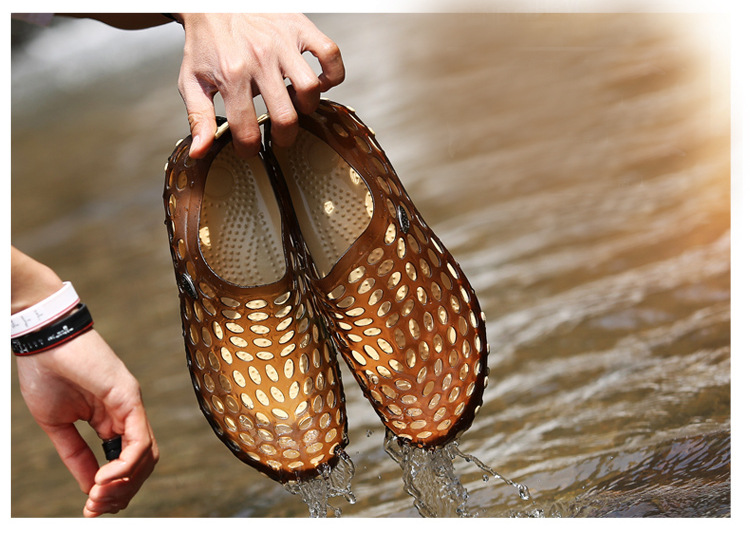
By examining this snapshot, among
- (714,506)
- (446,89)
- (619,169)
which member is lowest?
(714,506)

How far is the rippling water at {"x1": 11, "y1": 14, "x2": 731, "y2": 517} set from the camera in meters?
0.83

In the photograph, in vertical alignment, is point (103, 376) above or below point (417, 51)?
below

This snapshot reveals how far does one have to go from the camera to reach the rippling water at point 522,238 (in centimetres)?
83

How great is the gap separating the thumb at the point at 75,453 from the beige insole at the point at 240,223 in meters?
0.21

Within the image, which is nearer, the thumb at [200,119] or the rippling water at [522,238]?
the thumb at [200,119]

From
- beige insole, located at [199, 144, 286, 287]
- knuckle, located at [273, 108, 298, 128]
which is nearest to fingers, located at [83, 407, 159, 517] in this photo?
beige insole, located at [199, 144, 286, 287]

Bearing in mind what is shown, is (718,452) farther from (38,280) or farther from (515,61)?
(38,280)

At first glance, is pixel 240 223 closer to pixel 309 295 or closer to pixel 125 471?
pixel 309 295

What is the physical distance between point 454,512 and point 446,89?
0.55m

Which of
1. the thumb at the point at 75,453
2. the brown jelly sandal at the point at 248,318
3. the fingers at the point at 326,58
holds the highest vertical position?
the fingers at the point at 326,58

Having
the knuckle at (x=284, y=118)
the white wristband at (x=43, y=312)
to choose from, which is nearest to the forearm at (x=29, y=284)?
the white wristband at (x=43, y=312)

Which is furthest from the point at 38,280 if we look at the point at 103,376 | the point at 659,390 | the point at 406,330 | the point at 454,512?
the point at 659,390

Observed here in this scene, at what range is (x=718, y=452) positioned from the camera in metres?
0.79

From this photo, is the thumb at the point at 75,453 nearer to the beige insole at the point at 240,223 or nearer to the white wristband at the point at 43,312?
the white wristband at the point at 43,312
